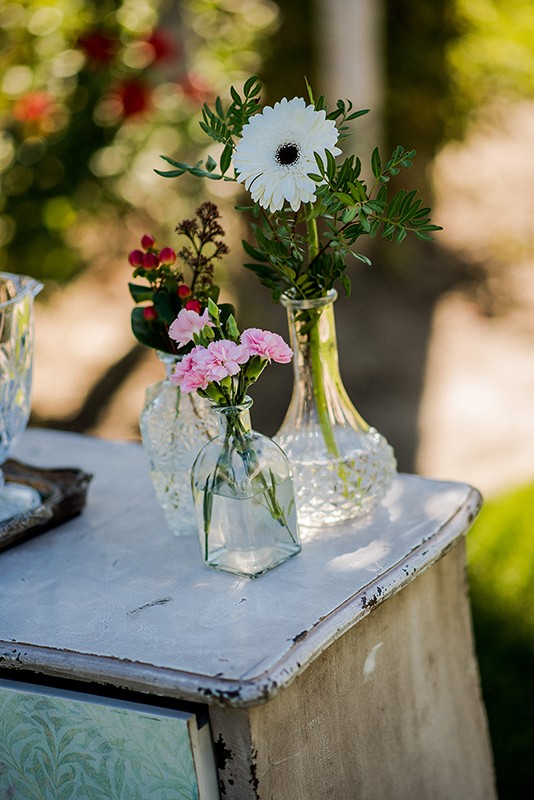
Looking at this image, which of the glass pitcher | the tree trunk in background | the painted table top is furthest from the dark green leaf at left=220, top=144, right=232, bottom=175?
the tree trunk in background

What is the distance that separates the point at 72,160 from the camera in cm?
317

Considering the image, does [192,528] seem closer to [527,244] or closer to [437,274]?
[437,274]

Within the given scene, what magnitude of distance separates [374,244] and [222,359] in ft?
12.1

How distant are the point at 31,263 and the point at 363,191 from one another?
2.34 meters

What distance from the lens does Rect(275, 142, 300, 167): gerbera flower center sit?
108 centimetres

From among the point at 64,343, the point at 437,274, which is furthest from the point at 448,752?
the point at 437,274

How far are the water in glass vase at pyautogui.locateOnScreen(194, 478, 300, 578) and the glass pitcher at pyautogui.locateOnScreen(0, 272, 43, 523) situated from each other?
29 cm

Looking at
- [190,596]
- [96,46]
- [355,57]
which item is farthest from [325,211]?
[355,57]

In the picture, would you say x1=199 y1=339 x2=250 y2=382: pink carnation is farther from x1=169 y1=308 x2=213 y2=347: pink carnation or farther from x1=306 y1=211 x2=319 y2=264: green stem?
x1=306 y1=211 x2=319 y2=264: green stem

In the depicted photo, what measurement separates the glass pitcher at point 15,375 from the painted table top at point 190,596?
0.06 meters

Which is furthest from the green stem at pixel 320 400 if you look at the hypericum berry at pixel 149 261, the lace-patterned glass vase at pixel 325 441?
the hypericum berry at pixel 149 261

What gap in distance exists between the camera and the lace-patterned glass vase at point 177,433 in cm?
126

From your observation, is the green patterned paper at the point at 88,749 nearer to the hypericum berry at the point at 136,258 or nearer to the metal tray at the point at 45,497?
the metal tray at the point at 45,497

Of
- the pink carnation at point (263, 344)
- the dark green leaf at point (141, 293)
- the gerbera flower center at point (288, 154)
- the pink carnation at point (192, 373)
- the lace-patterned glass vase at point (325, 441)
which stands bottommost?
the lace-patterned glass vase at point (325, 441)
